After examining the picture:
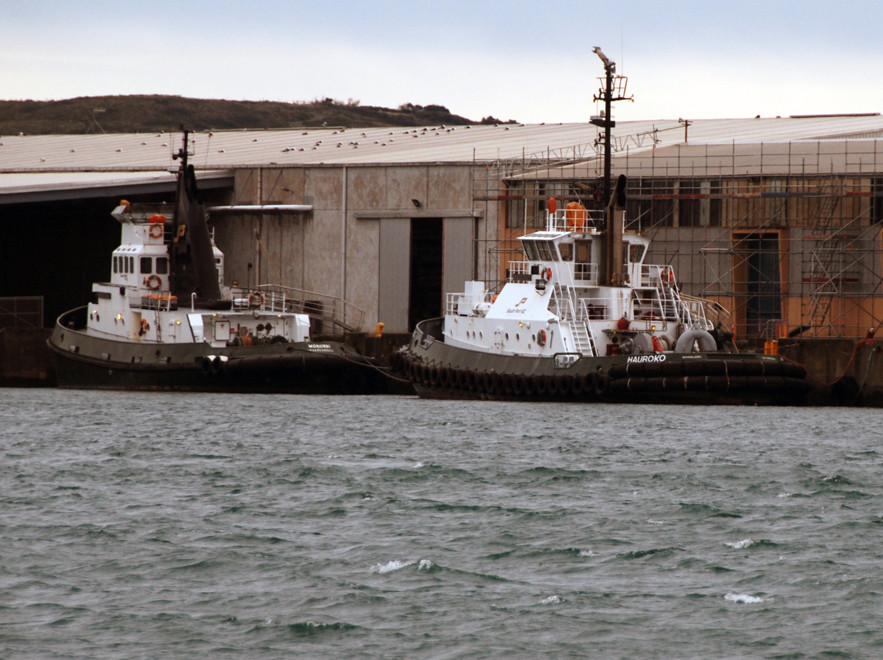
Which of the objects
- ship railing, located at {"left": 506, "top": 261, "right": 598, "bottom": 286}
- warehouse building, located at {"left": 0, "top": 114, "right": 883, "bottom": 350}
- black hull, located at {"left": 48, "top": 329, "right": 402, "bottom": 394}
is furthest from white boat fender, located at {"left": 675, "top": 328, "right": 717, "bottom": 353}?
black hull, located at {"left": 48, "top": 329, "right": 402, "bottom": 394}

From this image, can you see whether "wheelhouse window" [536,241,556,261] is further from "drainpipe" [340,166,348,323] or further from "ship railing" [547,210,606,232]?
"drainpipe" [340,166,348,323]

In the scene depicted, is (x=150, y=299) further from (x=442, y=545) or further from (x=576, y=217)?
(x=442, y=545)

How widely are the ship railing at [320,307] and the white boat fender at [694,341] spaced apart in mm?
14461

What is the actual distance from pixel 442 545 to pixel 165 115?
12016 cm

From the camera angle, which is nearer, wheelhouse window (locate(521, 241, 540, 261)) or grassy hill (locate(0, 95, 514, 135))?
wheelhouse window (locate(521, 241, 540, 261))

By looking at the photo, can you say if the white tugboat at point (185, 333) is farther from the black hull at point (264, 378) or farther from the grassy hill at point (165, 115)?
the grassy hill at point (165, 115)

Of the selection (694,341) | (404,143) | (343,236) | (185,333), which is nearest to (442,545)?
(694,341)

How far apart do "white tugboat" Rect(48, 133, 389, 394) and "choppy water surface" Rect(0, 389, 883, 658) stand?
11.9m

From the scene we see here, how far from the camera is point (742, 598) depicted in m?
11.9

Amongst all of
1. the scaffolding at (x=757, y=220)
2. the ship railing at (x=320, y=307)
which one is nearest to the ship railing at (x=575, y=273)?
the scaffolding at (x=757, y=220)

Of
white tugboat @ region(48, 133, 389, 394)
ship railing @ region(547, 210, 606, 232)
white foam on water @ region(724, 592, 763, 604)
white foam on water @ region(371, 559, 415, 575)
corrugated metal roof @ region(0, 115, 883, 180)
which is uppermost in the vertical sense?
corrugated metal roof @ region(0, 115, 883, 180)

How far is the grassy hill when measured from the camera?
127 meters

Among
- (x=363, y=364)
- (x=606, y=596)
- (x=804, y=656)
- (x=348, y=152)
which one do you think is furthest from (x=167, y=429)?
(x=348, y=152)

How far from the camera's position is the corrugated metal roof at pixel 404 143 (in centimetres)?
4375
